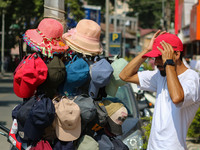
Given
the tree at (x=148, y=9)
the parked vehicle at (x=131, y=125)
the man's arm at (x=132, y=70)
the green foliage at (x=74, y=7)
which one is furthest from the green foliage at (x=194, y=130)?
the tree at (x=148, y=9)

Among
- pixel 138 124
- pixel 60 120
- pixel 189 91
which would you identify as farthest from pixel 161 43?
pixel 138 124

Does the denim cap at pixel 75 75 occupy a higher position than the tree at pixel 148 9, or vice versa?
the tree at pixel 148 9

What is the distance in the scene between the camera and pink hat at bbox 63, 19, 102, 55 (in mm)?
3701

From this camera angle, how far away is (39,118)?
322cm

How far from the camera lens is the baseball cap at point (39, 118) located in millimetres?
3215

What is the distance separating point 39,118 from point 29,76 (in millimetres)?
373

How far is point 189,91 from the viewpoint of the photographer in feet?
10.2

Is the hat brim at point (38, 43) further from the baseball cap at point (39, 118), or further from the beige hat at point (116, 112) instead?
the beige hat at point (116, 112)

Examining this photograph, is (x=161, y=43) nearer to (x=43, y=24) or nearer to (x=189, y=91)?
(x=189, y=91)

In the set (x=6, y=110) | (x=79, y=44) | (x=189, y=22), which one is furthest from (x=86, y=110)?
(x=189, y=22)

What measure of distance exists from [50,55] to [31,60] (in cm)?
24

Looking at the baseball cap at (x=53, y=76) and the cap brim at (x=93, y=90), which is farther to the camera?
the cap brim at (x=93, y=90)

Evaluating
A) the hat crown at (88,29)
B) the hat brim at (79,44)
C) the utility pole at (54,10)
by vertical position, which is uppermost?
the utility pole at (54,10)

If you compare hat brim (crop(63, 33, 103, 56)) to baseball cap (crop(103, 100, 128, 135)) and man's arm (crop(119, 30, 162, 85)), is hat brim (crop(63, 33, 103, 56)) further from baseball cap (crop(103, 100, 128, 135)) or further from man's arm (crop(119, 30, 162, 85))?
baseball cap (crop(103, 100, 128, 135))
